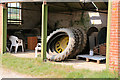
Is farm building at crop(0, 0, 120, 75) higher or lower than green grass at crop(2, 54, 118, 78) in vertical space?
Result: higher

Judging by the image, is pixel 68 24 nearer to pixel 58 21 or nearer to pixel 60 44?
pixel 58 21

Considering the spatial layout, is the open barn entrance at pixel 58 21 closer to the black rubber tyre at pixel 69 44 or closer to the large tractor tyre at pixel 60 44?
the large tractor tyre at pixel 60 44

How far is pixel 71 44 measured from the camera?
795cm

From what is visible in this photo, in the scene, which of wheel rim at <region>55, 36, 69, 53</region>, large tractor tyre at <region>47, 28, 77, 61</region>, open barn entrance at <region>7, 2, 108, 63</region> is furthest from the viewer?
open barn entrance at <region>7, 2, 108, 63</region>

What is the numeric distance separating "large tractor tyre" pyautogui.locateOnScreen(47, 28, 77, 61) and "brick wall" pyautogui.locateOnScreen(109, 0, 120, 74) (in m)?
2.70

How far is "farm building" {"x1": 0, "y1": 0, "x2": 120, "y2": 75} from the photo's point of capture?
5523mm

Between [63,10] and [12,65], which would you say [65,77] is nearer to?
[12,65]

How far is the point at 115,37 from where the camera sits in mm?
5422

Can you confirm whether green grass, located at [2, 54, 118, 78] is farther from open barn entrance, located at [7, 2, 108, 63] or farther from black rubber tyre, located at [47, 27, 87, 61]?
open barn entrance, located at [7, 2, 108, 63]

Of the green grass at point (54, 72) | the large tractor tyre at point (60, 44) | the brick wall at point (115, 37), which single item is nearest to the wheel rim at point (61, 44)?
the large tractor tyre at point (60, 44)

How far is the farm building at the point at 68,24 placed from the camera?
217 inches

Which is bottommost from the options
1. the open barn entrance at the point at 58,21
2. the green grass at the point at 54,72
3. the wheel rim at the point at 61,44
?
the green grass at the point at 54,72

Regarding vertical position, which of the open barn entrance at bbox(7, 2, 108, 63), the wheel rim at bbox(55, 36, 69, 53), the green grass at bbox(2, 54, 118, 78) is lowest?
the green grass at bbox(2, 54, 118, 78)

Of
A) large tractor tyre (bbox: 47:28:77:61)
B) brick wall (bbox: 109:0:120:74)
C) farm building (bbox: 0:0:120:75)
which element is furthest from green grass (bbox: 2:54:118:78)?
large tractor tyre (bbox: 47:28:77:61)
